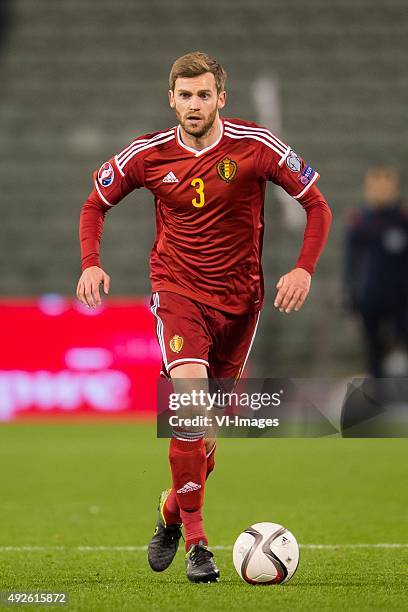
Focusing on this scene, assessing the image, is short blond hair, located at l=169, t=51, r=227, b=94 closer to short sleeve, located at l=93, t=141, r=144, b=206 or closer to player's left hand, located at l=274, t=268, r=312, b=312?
short sleeve, located at l=93, t=141, r=144, b=206

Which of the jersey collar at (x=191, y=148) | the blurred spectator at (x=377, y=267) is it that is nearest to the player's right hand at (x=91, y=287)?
the jersey collar at (x=191, y=148)

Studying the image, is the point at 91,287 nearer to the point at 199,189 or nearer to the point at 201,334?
the point at 201,334

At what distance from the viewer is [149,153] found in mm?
5188

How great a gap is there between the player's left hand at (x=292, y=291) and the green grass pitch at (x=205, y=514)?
1.00 meters

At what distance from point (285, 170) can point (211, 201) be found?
31 centimetres

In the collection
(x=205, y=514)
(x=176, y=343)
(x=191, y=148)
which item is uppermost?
(x=191, y=148)

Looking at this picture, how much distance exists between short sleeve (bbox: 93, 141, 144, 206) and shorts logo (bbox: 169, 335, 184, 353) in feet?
2.08

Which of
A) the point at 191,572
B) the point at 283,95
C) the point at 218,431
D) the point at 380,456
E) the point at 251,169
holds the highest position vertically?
the point at 283,95

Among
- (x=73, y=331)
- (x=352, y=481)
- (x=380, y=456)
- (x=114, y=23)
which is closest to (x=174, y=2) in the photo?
(x=114, y=23)

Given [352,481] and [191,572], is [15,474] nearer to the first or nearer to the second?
[352,481]

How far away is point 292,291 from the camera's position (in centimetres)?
480

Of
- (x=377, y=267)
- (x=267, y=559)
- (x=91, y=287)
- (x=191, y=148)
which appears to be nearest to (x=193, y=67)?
(x=191, y=148)

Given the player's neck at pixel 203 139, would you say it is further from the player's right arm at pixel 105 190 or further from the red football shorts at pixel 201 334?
the red football shorts at pixel 201 334

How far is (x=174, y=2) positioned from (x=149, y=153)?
42.8 ft
